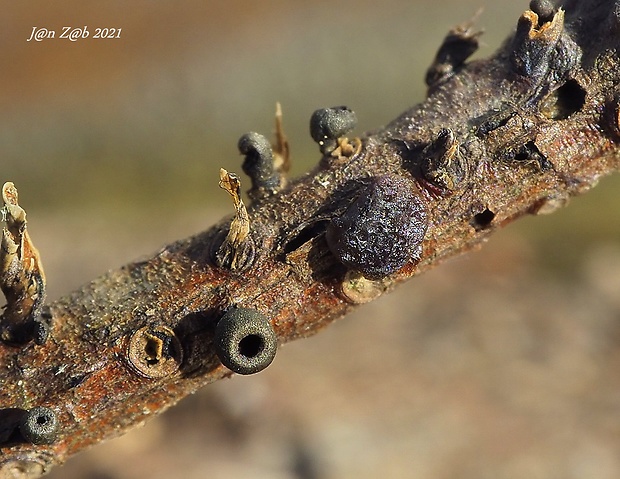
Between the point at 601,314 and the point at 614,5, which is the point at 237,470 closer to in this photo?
the point at 601,314

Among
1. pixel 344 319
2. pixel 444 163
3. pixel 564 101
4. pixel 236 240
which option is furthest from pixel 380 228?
pixel 344 319

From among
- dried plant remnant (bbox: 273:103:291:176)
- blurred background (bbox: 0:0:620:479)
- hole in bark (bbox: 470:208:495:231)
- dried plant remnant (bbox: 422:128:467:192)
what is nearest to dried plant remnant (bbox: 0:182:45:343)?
dried plant remnant (bbox: 273:103:291:176)

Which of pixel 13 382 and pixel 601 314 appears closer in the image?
pixel 13 382

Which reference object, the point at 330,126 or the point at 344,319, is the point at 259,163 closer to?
the point at 330,126

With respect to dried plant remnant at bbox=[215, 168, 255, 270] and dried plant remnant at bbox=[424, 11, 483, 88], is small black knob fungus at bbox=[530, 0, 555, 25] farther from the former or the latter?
dried plant remnant at bbox=[215, 168, 255, 270]

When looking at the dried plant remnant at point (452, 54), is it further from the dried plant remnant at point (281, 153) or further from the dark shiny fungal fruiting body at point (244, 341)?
the dark shiny fungal fruiting body at point (244, 341)

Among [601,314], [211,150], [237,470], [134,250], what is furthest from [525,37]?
[211,150]
